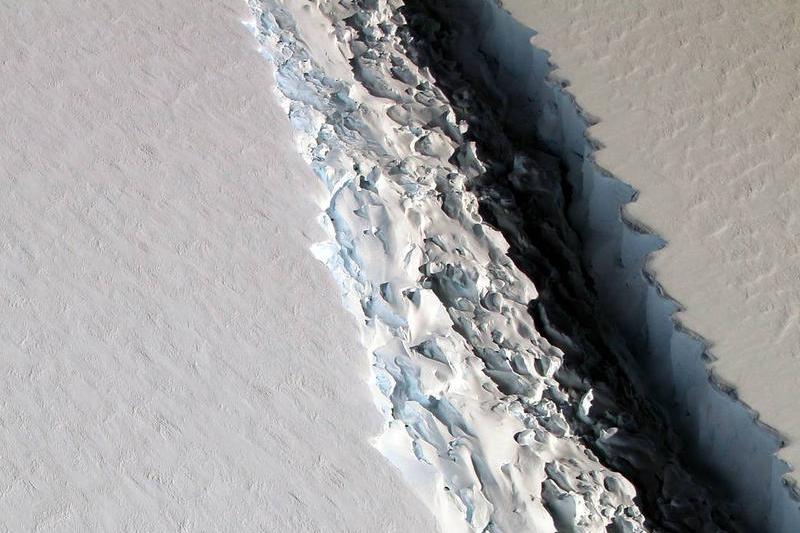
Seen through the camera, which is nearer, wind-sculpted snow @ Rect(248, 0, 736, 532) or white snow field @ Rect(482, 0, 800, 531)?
wind-sculpted snow @ Rect(248, 0, 736, 532)

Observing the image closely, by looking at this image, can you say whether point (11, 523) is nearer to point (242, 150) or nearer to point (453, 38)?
point (242, 150)

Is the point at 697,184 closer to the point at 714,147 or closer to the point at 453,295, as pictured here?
the point at 714,147

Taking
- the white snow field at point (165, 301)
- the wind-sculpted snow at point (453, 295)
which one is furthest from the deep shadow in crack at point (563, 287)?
the white snow field at point (165, 301)

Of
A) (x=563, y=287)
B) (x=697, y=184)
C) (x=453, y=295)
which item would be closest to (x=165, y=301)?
(x=453, y=295)

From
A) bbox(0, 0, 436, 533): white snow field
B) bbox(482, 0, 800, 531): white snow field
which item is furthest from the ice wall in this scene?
bbox(0, 0, 436, 533): white snow field

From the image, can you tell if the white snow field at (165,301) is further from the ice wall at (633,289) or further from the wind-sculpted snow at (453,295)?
the ice wall at (633,289)

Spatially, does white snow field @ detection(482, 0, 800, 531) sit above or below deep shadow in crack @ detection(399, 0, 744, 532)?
above

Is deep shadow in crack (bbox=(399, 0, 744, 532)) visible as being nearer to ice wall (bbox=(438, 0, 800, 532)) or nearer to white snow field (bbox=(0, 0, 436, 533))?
ice wall (bbox=(438, 0, 800, 532))
